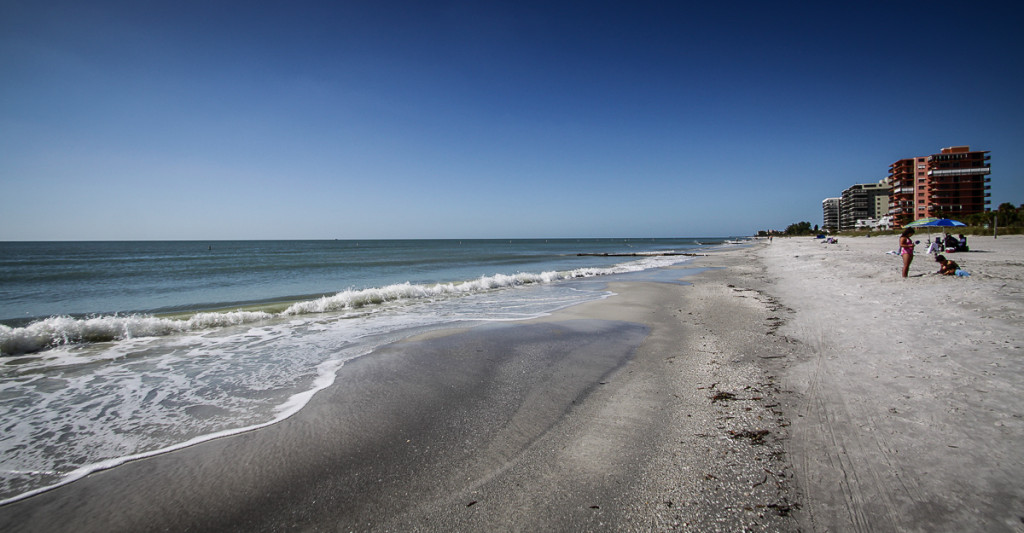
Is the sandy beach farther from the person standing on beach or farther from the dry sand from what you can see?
the person standing on beach

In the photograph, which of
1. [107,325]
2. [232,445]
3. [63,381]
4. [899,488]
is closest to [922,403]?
[899,488]

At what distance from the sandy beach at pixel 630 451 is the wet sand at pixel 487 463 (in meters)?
0.02

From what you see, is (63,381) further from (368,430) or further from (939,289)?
(939,289)

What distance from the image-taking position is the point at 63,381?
598cm

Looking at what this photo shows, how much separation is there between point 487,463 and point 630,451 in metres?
1.32

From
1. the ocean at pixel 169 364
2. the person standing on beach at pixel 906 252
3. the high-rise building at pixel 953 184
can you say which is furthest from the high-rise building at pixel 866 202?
the ocean at pixel 169 364

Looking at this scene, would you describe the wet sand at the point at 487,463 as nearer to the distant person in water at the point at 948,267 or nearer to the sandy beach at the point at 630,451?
the sandy beach at the point at 630,451

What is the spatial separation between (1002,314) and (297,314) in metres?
16.3

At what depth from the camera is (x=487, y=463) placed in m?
3.37

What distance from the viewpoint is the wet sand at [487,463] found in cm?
274

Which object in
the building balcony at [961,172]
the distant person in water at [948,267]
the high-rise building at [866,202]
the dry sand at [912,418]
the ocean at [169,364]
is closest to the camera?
A: the dry sand at [912,418]

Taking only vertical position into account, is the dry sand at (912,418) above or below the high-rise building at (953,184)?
below

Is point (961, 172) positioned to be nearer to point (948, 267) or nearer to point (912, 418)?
point (948, 267)

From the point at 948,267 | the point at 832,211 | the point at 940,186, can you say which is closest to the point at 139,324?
the point at 948,267
